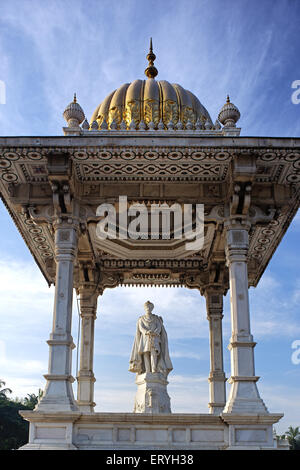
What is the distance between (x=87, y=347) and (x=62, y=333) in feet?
18.6

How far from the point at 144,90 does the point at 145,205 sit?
404 cm

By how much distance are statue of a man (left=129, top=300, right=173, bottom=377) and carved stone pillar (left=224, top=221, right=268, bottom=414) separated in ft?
8.56

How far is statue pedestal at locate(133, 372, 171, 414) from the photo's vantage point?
12959mm

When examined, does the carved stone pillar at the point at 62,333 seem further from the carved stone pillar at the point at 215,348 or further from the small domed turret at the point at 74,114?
the carved stone pillar at the point at 215,348

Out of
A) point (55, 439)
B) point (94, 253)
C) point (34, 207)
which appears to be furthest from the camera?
point (94, 253)

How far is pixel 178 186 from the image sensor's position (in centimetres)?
1331

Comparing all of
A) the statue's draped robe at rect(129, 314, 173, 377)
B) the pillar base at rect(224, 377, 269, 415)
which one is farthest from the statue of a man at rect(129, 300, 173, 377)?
the pillar base at rect(224, 377, 269, 415)

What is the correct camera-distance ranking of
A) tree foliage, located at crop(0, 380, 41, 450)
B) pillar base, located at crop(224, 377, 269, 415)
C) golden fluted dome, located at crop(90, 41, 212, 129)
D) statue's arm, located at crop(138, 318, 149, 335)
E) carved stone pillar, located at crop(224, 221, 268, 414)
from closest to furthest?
pillar base, located at crop(224, 377, 269, 415), carved stone pillar, located at crop(224, 221, 268, 414), statue's arm, located at crop(138, 318, 149, 335), golden fluted dome, located at crop(90, 41, 212, 129), tree foliage, located at crop(0, 380, 41, 450)

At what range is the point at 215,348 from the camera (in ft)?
56.6

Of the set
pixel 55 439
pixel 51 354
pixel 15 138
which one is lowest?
pixel 55 439

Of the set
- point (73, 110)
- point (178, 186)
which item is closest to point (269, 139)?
point (178, 186)

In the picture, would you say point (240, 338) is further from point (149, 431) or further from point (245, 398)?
point (149, 431)

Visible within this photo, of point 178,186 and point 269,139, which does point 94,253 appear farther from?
point 269,139

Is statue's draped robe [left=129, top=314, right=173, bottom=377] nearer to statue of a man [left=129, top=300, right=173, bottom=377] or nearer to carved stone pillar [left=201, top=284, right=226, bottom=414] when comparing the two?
statue of a man [left=129, top=300, right=173, bottom=377]
